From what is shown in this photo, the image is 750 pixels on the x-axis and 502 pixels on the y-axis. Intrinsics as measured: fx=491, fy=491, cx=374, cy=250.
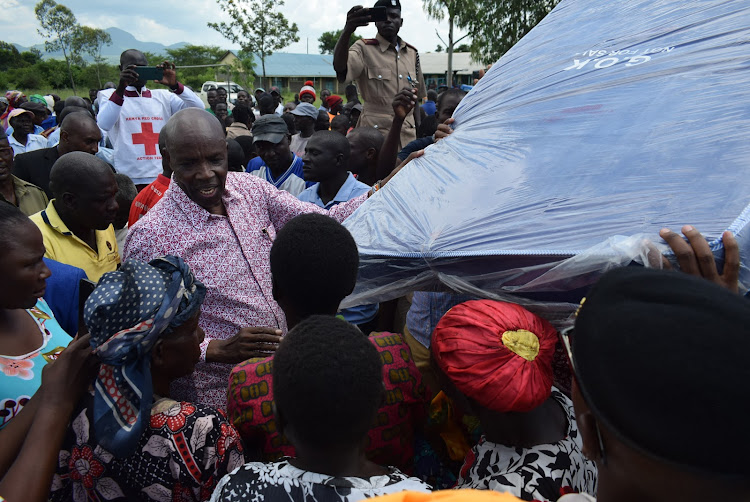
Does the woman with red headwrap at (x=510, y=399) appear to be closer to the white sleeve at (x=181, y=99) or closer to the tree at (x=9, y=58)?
the white sleeve at (x=181, y=99)

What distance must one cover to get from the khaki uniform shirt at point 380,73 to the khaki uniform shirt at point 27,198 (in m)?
2.67

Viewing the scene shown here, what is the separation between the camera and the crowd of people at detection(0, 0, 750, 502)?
66cm

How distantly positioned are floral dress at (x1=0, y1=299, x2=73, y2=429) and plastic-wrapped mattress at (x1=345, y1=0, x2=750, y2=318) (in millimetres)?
1011

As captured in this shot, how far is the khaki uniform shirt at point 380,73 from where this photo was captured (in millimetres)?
4414

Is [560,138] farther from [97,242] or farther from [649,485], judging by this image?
[97,242]

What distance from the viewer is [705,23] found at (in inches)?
63.6

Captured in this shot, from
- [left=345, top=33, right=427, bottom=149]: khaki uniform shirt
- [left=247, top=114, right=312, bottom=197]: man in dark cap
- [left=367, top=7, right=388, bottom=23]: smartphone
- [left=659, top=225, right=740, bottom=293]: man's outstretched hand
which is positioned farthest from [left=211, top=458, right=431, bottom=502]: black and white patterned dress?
[left=345, top=33, right=427, bottom=149]: khaki uniform shirt

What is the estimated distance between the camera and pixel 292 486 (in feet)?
3.49

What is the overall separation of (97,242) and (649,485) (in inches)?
108

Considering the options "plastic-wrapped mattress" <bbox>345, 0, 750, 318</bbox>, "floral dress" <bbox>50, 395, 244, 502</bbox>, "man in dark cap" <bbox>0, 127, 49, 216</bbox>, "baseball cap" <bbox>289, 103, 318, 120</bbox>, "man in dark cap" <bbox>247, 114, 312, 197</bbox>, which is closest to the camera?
"plastic-wrapped mattress" <bbox>345, 0, 750, 318</bbox>

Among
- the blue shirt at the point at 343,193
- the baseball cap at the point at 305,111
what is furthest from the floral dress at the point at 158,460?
the baseball cap at the point at 305,111

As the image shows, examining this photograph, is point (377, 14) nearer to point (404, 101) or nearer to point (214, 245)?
point (404, 101)

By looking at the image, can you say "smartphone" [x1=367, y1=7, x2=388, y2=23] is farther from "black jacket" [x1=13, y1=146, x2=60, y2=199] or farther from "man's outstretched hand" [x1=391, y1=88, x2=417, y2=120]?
"black jacket" [x1=13, y1=146, x2=60, y2=199]

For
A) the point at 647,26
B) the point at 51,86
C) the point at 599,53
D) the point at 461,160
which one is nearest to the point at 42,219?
the point at 461,160
